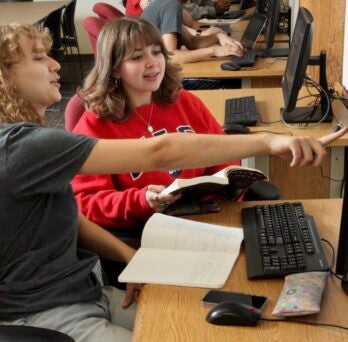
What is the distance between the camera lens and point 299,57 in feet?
6.81

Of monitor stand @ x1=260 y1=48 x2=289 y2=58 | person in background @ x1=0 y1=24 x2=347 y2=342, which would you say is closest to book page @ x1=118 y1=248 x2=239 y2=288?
person in background @ x1=0 y1=24 x2=347 y2=342

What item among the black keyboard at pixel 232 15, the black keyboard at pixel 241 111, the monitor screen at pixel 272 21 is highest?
the monitor screen at pixel 272 21

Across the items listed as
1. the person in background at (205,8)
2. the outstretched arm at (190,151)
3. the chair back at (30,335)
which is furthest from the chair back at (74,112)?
the person in background at (205,8)

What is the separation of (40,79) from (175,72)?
90cm

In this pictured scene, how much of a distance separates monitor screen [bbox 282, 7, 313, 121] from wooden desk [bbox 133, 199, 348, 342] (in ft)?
2.86

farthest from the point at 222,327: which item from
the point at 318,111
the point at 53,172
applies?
the point at 318,111

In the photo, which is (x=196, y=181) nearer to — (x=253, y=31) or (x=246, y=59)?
(x=246, y=59)

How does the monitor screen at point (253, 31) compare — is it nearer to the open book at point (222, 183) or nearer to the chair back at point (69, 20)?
the open book at point (222, 183)

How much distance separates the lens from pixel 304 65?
6.83 ft

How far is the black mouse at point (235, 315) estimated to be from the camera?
3.77 ft

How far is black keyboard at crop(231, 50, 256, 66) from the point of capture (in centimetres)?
334

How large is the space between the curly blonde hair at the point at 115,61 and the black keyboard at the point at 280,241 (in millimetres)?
684

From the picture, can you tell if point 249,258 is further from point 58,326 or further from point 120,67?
point 120,67

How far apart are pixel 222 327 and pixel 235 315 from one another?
37mm
